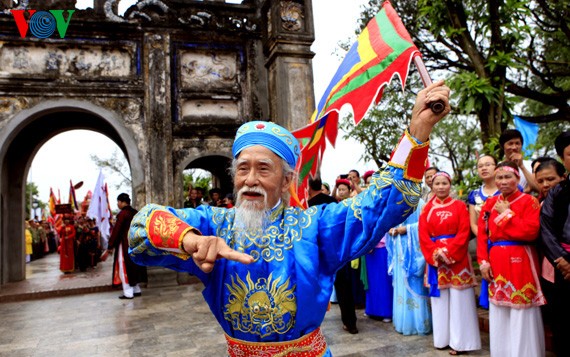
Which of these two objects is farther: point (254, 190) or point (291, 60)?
point (291, 60)

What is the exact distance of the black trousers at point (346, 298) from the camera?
17.2 ft

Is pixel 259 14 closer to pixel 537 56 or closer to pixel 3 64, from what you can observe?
pixel 3 64

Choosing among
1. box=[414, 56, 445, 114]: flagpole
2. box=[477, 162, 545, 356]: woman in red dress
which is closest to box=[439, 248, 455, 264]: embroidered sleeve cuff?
box=[477, 162, 545, 356]: woman in red dress

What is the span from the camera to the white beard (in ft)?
5.80

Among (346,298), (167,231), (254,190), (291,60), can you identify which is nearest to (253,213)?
(254,190)

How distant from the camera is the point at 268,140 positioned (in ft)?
5.93

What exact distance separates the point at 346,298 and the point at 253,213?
384 centimetres

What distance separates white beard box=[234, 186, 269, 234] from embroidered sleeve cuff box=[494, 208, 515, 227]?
275cm

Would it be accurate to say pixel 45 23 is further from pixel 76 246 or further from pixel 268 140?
pixel 268 140

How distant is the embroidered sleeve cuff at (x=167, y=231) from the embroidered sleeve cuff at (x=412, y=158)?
76cm

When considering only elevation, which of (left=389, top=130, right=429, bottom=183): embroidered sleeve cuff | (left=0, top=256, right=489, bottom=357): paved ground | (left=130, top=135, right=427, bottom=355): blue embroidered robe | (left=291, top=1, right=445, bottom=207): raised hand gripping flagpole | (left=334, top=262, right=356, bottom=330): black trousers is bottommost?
(left=0, top=256, right=489, bottom=357): paved ground

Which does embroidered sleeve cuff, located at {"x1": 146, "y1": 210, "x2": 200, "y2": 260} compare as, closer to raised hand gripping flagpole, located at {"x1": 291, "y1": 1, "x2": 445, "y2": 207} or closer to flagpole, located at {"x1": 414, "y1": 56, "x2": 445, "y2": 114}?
raised hand gripping flagpole, located at {"x1": 291, "y1": 1, "x2": 445, "y2": 207}

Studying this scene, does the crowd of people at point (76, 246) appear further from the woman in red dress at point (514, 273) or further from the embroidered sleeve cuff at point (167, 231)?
the embroidered sleeve cuff at point (167, 231)

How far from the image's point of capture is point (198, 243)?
57.6 inches
